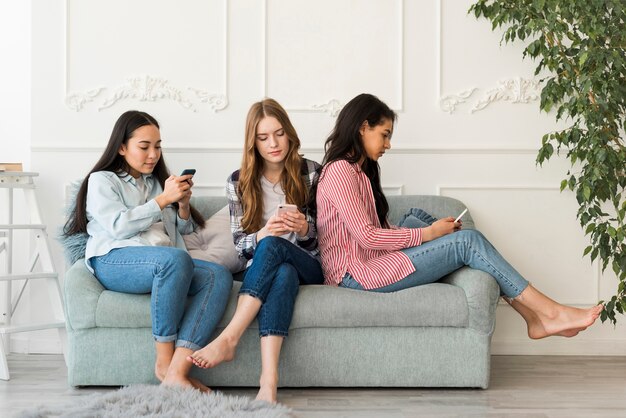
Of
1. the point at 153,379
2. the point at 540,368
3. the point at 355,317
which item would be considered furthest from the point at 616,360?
the point at 153,379

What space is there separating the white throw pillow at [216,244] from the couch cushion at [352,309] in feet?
1.14

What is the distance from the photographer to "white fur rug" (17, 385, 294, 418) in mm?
Answer: 2305

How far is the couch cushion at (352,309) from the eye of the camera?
2.81 metres

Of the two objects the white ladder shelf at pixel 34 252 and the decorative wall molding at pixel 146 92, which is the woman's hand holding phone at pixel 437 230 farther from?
the white ladder shelf at pixel 34 252

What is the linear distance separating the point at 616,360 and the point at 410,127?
1.45m

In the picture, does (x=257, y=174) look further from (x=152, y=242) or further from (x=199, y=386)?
(x=199, y=386)

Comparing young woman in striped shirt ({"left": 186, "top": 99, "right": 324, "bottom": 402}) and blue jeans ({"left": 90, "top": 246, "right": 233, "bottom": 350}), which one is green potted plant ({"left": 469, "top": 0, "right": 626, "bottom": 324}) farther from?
blue jeans ({"left": 90, "top": 246, "right": 233, "bottom": 350})

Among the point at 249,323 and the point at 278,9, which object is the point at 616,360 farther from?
the point at 278,9

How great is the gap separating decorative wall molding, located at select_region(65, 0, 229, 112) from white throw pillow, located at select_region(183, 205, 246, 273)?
2.28ft

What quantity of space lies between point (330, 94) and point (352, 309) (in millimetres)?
1279

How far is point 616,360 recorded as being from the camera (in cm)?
357

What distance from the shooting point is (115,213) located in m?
2.88

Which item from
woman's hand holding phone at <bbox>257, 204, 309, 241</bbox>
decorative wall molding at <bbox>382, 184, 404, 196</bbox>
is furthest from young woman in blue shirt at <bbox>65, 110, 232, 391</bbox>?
decorative wall molding at <bbox>382, 184, 404, 196</bbox>

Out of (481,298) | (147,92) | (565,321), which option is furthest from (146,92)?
(565,321)
